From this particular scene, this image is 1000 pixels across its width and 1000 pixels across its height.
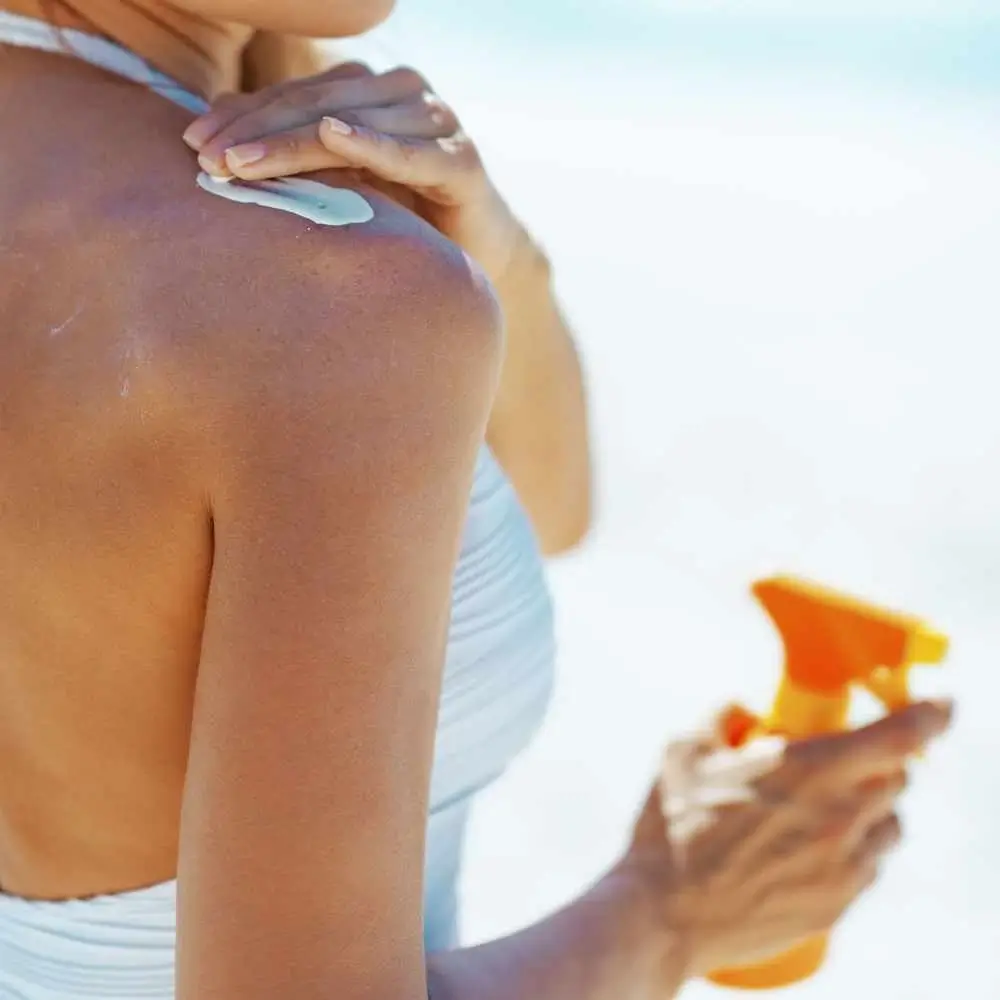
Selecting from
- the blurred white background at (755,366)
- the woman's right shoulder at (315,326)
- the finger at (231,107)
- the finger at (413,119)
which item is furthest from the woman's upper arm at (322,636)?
the blurred white background at (755,366)

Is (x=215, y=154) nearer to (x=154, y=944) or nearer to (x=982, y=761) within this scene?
(x=154, y=944)

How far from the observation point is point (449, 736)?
73 cm

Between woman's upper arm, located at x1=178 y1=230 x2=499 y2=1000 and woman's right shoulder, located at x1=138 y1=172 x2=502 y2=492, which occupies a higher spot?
woman's right shoulder, located at x1=138 y1=172 x2=502 y2=492

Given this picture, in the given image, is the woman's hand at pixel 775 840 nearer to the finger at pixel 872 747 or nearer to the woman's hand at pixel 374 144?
the finger at pixel 872 747

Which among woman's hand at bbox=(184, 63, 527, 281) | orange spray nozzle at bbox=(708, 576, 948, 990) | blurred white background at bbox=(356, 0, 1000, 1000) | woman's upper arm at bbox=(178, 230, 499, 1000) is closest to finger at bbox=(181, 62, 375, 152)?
woman's hand at bbox=(184, 63, 527, 281)

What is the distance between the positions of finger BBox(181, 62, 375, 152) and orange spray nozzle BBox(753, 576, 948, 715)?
35 centimetres

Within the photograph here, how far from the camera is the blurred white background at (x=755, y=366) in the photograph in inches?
76.4

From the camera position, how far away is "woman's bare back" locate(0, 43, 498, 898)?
501 millimetres

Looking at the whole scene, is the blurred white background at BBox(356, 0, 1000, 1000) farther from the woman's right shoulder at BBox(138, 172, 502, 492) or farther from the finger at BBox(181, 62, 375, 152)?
the woman's right shoulder at BBox(138, 172, 502, 492)

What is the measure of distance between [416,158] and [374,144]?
69 mm

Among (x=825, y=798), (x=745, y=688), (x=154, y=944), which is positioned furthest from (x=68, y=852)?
(x=745, y=688)

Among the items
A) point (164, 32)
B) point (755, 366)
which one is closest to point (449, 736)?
point (164, 32)

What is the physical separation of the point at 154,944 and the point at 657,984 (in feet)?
0.82

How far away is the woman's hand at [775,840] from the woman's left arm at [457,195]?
0.34 metres
